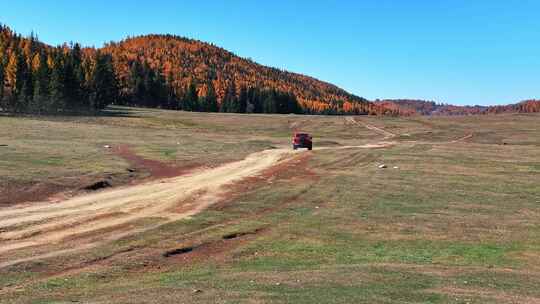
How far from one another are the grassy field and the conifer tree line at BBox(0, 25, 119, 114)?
2808 inches

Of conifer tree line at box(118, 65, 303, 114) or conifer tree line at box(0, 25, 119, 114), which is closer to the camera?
conifer tree line at box(0, 25, 119, 114)

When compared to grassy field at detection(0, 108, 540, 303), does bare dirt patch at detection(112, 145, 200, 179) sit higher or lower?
lower

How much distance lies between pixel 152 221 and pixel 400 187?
17014 millimetres

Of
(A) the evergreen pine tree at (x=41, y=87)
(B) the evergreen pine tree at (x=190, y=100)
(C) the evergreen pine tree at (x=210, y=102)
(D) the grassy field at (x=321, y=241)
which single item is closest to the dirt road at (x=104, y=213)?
(D) the grassy field at (x=321, y=241)

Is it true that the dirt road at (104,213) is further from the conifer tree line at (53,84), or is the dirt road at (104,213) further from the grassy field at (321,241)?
the conifer tree line at (53,84)

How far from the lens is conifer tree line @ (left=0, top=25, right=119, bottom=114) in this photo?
113 meters

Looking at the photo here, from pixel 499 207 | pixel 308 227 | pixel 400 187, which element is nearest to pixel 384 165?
pixel 400 187

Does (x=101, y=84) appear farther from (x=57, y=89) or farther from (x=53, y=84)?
(x=53, y=84)

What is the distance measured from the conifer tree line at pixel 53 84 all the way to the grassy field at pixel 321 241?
2808 inches

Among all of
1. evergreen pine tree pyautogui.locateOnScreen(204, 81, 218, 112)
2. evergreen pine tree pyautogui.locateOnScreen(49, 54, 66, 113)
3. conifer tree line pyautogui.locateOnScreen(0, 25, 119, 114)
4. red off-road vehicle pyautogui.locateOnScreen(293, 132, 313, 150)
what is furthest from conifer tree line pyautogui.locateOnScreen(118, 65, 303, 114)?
red off-road vehicle pyautogui.locateOnScreen(293, 132, 313, 150)

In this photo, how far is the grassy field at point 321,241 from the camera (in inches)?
562

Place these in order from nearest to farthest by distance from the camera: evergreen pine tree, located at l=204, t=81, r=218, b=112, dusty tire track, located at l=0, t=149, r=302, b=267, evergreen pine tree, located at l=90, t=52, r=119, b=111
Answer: dusty tire track, located at l=0, t=149, r=302, b=267, evergreen pine tree, located at l=90, t=52, r=119, b=111, evergreen pine tree, located at l=204, t=81, r=218, b=112

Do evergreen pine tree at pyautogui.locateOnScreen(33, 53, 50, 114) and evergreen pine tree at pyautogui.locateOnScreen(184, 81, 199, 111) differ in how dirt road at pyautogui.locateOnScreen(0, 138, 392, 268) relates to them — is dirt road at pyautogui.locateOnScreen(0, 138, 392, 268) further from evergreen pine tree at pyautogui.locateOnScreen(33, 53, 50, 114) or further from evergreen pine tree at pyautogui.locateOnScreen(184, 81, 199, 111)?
evergreen pine tree at pyautogui.locateOnScreen(184, 81, 199, 111)

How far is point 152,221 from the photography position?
77.9 ft
